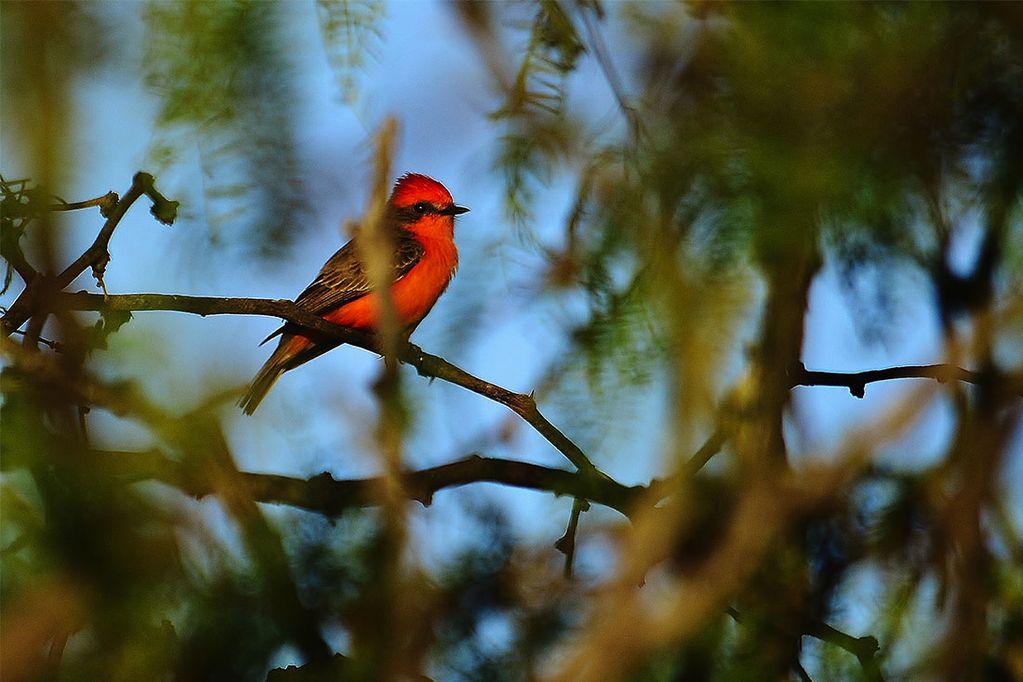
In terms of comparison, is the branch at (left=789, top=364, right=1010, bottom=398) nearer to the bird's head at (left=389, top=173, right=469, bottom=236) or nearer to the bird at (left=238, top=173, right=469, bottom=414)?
the bird at (left=238, top=173, right=469, bottom=414)

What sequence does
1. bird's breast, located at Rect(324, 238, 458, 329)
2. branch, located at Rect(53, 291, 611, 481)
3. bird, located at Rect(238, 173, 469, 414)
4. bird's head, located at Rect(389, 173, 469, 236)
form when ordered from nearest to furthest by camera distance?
branch, located at Rect(53, 291, 611, 481) < bird, located at Rect(238, 173, 469, 414) < bird's breast, located at Rect(324, 238, 458, 329) < bird's head, located at Rect(389, 173, 469, 236)

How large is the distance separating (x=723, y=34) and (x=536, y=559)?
886mm

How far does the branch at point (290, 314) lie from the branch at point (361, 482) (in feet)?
0.19

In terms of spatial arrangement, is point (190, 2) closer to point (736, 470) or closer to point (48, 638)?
point (48, 638)

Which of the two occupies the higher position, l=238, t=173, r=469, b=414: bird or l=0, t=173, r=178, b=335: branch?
l=238, t=173, r=469, b=414: bird

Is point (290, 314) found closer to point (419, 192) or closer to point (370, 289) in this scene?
point (370, 289)

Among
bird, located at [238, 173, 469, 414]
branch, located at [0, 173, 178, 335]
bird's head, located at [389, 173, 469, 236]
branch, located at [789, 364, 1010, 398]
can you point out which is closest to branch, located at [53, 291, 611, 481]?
branch, located at [0, 173, 178, 335]

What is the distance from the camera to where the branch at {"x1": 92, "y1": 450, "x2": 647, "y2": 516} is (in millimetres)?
1577

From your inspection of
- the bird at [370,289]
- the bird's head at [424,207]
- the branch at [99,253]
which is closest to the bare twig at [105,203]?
the branch at [99,253]

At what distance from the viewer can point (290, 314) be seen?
2.79 metres

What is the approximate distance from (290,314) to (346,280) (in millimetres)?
3276

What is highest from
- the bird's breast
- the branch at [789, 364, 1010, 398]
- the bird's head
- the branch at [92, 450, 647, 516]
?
the bird's head

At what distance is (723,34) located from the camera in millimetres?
1882

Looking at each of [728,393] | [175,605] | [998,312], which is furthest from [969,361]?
[175,605]
